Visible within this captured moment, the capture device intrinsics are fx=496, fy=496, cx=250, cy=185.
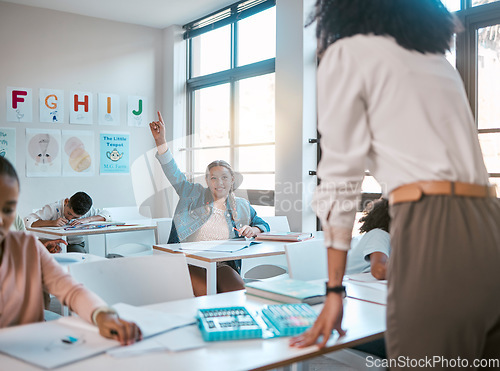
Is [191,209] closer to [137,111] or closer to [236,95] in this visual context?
[236,95]

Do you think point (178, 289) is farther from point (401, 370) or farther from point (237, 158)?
point (237, 158)

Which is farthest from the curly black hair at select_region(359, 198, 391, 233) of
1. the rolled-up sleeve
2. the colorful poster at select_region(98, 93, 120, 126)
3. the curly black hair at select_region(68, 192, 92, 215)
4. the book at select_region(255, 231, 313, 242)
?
the colorful poster at select_region(98, 93, 120, 126)

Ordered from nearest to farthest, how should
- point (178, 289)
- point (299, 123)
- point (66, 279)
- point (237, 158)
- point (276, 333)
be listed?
1. point (276, 333)
2. point (66, 279)
3. point (178, 289)
4. point (299, 123)
5. point (237, 158)

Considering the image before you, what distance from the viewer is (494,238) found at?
93 centimetres

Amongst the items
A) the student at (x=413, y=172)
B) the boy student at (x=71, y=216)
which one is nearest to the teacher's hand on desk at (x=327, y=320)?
the student at (x=413, y=172)

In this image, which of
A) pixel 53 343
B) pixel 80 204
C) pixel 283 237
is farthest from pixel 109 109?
pixel 53 343

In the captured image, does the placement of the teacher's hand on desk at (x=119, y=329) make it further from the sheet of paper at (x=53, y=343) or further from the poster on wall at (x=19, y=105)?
the poster on wall at (x=19, y=105)

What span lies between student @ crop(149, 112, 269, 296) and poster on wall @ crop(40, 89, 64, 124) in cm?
282

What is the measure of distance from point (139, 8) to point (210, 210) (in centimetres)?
334

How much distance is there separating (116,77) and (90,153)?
106 cm

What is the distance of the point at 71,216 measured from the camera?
4.65 m

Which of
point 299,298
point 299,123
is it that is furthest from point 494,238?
point 299,123

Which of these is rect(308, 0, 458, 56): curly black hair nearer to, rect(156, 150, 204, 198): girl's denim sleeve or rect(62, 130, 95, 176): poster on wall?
rect(156, 150, 204, 198): girl's denim sleeve

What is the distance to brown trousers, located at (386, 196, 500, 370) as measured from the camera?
906 millimetres
